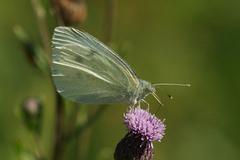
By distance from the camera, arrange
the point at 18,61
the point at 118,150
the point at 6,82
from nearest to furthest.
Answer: the point at 118,150 → the point at 6,82 → the point at 18,61

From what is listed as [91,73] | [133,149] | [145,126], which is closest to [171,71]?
[91,73]

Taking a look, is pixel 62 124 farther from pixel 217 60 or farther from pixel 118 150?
pixel 217 60

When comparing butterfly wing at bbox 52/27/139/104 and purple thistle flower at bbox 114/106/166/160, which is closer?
purple thistle flower at bbox 114/106/166/160

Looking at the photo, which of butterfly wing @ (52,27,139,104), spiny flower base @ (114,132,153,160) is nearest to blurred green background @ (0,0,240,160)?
butterfly wing @ (52,27,139,104)

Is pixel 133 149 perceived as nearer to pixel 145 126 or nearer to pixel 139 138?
pixel 139 138

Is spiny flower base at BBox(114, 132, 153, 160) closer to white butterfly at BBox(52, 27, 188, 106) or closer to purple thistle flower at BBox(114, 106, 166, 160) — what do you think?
purple thistle flower at BBox(114, 106, 166, 160)

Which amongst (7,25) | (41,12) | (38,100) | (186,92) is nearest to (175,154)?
(186,92)
